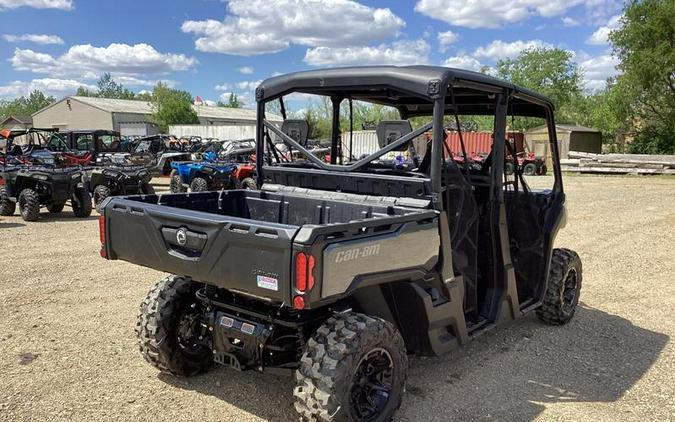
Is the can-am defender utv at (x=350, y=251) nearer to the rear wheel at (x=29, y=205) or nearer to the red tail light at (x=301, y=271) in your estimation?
the red tail light at (x=301, y=271)

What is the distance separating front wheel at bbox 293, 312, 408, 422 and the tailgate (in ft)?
1.52

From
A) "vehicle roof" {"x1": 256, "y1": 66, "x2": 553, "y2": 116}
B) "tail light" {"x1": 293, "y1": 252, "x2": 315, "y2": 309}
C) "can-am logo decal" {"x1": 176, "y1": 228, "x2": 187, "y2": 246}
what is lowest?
"tail light" {"x1": 293, "y1": 252, "x2": 315, "y2": 309}

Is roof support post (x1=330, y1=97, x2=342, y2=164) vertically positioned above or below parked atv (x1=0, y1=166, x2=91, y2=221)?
above

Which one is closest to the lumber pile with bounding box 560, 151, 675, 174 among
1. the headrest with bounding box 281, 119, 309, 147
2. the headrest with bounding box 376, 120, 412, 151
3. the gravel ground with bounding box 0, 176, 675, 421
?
the gravel ground with bounding box 0, 176, 675, 421

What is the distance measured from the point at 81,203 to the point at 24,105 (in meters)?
109

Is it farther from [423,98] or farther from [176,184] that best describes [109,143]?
[423,98]

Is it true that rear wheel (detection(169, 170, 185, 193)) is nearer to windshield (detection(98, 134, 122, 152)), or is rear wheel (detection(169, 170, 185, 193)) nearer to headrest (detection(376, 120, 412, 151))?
windshield (detection(98, 134, 122, 152))

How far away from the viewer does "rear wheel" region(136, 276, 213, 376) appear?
397 cm

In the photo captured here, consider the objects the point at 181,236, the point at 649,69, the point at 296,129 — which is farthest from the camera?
the point at 649,69

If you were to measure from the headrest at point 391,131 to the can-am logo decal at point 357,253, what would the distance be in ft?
3.35

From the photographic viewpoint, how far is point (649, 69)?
29.1 m

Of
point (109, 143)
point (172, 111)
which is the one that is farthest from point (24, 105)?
point (109, 143)

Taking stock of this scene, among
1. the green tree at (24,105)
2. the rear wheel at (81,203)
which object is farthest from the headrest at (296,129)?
the green tree at (24,105)

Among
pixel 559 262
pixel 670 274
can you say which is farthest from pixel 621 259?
pixel 559 262
